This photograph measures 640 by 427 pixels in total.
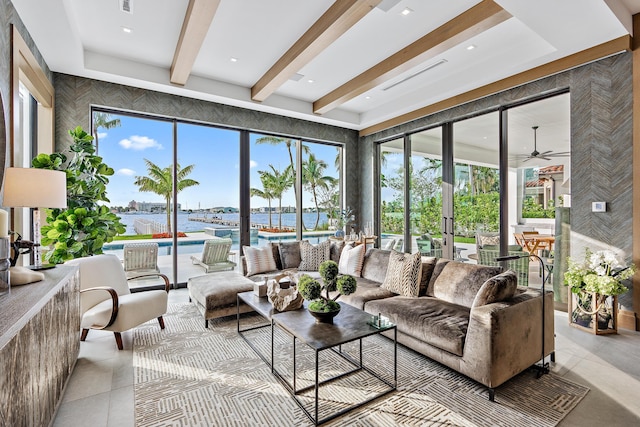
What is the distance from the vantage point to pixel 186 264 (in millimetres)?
5445

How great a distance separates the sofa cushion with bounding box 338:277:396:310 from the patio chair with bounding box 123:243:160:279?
3186 mm

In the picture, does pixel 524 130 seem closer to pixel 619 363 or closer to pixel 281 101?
pixel 619 363

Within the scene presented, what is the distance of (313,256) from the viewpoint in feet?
15.5

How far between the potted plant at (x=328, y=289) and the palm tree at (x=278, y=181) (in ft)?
12.8

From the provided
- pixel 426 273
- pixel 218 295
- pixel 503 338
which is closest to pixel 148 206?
pixel 218 295

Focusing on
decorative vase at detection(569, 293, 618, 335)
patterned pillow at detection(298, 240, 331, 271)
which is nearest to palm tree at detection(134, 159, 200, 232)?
patterned pillow at detection(298, 240, 331, 271)

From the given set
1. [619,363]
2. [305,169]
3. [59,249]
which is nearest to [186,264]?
[59,249]

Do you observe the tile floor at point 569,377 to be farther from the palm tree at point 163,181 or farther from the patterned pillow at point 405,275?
the palm tree at point 163,181

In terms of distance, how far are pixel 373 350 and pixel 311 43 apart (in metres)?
3.22

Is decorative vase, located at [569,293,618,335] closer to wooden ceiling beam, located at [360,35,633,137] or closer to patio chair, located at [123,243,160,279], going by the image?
wooden ceiling beam, located at [360,35,633,137]

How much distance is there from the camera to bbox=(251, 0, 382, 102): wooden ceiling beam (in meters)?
2.91

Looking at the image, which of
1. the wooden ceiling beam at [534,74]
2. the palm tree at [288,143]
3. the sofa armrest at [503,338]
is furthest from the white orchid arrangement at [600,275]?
the palm tree at [288,143]

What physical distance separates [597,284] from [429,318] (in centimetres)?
199

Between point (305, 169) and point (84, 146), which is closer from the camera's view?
point (84, 146)
